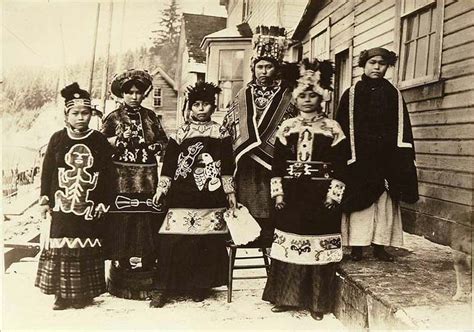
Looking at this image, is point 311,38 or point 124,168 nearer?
point 124,168

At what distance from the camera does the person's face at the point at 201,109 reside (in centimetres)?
309

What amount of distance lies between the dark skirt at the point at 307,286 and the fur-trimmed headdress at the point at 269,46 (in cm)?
138

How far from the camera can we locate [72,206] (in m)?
2.99

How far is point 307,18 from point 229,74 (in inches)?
56.3

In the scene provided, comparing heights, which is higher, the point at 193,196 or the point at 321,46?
the point at 321,46

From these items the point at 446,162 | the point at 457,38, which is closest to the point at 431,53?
the point at 457,38

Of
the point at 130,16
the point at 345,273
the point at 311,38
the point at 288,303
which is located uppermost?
the point at 311,38

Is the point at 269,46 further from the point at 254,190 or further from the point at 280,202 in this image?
the point at 280,202

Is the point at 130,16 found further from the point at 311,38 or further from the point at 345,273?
the point at 311,38

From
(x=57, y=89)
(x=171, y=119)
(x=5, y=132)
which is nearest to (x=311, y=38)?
(x=171, y=119)

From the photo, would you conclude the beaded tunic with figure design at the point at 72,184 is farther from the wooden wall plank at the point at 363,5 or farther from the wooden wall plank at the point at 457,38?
the wooden wall plank at the point at 363,5

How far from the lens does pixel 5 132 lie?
11.1ft

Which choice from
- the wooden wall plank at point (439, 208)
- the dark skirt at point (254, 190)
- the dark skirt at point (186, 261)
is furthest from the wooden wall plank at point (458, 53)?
the dark skirt at point (186, 261)

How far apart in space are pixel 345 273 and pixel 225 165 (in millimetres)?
1004
